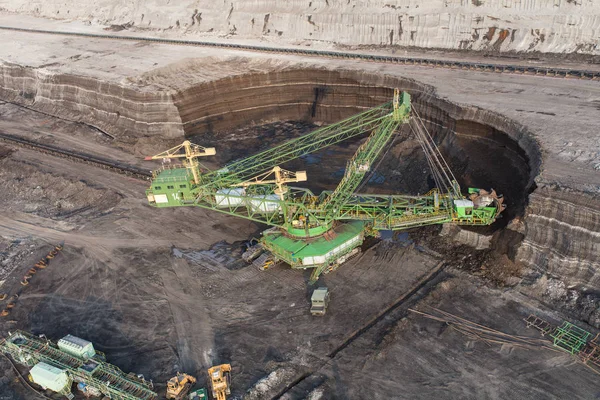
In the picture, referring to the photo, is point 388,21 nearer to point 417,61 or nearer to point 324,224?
point 417,61

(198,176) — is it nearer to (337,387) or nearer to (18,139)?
(337,387)

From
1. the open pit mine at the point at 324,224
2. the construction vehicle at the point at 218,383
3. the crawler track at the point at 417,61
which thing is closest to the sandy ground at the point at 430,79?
the open pit mine at the point at 324,224

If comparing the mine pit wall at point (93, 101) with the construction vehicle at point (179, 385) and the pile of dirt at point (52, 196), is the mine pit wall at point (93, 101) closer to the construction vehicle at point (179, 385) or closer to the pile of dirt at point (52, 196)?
the pile of dirt at point (52, 196)

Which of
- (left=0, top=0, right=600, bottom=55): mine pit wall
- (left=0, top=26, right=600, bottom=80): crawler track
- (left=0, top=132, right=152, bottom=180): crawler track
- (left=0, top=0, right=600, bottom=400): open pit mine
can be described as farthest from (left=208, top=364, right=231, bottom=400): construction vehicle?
(left=0, top=0, right=600, bottom=55): mine pit wall

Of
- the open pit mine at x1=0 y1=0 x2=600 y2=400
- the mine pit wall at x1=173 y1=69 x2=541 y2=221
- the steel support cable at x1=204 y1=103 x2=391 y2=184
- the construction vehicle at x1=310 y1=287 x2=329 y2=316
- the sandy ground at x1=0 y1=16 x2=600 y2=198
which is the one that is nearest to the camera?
the open pit mine at x1=0 y1=0 x2=600 y2=400

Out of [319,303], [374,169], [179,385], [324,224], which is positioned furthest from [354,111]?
[179,385]

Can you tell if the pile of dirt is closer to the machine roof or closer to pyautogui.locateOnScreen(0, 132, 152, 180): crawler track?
pyautogui.locateOnScreen(0, 132, 152, 180): crawler track
